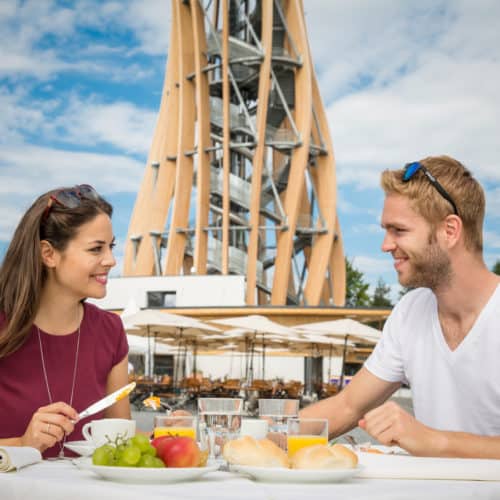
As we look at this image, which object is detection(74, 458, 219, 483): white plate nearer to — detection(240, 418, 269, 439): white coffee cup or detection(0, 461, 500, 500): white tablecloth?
detection(0, 461, 500, 500): white tablecloth

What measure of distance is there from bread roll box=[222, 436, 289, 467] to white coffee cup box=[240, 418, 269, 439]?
0.99ft

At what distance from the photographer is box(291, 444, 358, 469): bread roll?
5.41 ft

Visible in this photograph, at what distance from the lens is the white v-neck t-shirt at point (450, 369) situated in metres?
2.48

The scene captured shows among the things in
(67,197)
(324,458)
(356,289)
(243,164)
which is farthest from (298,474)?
(356,289)

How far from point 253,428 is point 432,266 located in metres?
0.97

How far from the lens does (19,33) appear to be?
38.7 meters

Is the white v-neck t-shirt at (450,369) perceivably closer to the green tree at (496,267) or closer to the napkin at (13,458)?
the napkin at (13,458)

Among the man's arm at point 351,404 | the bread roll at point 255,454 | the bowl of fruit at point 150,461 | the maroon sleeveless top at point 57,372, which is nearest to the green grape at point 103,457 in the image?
the bowl of fruit at point 150,461

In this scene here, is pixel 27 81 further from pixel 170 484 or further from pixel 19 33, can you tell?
pixel 170 484

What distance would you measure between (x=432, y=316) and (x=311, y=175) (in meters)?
34.8

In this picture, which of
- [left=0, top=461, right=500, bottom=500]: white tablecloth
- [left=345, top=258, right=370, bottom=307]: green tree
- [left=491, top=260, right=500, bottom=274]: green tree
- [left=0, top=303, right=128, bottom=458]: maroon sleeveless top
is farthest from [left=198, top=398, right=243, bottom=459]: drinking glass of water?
[left=491, top=260, right=500, bottom=274]: green tree

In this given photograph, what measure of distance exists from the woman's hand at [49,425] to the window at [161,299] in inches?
1163

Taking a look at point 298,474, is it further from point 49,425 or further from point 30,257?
point 30,257

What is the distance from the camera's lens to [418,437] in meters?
1.98
